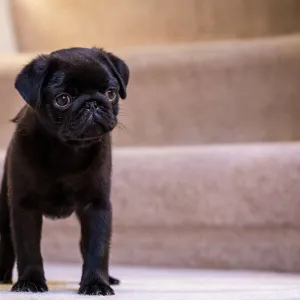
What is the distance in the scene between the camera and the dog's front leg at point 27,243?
46.7 inches

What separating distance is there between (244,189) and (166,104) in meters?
0.47

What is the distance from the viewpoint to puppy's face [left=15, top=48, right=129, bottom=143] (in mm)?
1116

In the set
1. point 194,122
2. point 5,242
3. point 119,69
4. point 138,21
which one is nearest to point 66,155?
point 119,69

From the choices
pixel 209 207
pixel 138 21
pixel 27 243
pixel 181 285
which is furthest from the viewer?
pixel 138 21

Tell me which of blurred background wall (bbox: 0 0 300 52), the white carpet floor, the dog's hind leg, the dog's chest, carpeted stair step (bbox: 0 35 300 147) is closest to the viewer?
the white carpet floor

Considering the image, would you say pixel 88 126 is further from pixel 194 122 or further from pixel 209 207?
pixel 194 122

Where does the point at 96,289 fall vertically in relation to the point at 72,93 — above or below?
below

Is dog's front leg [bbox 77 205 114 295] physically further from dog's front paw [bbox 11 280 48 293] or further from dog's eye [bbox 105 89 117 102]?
dog's eye [bbox 105 89 117 102]

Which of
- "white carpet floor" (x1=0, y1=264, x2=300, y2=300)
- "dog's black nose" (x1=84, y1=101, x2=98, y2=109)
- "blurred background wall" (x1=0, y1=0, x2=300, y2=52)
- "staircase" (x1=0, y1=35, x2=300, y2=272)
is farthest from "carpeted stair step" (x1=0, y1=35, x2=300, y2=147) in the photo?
"dog's black nose" (x1=84, y1=101, x2=98, y2=109)

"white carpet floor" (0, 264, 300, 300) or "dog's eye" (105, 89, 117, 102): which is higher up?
"dog's eye" (105, 89, 117, 102)

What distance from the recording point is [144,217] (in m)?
1.85

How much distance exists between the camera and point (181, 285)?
136cm

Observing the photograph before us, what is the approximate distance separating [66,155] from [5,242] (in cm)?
31

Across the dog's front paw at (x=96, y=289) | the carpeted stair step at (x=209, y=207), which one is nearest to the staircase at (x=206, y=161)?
the carpeted stair step at (x=209, y=207)
